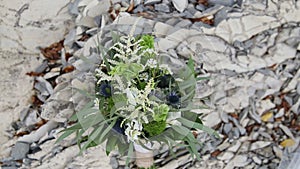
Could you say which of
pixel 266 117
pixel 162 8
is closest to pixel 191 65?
pixel 162 8

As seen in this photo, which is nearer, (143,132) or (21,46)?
(143,132)

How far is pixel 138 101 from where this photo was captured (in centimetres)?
94

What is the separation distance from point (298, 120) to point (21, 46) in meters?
0.65

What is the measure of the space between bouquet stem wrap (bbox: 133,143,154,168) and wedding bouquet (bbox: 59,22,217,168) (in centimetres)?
1

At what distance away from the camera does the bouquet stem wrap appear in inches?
40.9

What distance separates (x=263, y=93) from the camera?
1335mm

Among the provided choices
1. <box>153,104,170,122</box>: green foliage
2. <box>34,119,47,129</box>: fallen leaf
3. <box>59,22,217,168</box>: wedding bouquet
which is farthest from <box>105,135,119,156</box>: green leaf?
<box>34,119,47,129</box>: fallen leaf

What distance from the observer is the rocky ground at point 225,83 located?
1.25 metres

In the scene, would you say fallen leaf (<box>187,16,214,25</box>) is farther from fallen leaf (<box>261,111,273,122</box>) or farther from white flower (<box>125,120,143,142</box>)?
white flower (<box>125,120,143,142</box>)

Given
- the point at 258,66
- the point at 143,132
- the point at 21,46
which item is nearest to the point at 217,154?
the point at 258,66

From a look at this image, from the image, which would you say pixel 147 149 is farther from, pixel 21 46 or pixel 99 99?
pixel 21 46

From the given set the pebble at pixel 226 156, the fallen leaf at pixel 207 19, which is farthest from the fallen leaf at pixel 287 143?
the fallen leaf at pixel 207 19

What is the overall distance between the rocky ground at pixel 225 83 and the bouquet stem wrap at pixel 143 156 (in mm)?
80

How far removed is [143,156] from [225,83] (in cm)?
25
